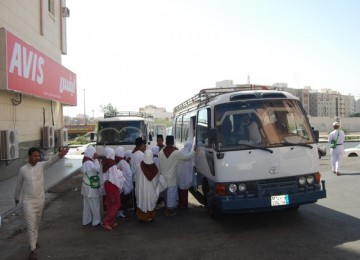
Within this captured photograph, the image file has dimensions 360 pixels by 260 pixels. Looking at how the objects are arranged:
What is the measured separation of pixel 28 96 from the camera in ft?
50.3

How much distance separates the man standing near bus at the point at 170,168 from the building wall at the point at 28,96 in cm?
710

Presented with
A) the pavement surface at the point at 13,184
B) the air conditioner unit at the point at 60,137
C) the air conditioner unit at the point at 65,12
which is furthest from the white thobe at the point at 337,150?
the air conditioner unit at the point at 65,12

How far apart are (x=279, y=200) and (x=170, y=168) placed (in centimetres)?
255

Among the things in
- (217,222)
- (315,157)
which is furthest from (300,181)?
(217,222)

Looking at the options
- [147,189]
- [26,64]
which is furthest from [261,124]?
[26,64]

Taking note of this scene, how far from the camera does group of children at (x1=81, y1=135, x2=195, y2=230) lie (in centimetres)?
727

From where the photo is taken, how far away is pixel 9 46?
11.5 metres

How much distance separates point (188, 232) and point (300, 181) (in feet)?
6.93

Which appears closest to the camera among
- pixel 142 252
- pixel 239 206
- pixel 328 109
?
pixel 142 252

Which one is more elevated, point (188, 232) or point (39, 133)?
point (39, 133)

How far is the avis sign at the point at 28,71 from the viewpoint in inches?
441

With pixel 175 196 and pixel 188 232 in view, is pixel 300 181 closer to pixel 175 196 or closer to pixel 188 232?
pixel 188 232

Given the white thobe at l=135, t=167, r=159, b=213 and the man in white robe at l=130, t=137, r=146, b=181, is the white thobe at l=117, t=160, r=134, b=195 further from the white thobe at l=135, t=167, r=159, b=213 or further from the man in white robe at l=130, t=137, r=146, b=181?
the white thobe at l=135, t=167, r=159, b=213

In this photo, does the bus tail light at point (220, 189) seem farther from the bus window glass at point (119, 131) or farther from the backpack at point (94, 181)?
the bus window glass at point (119, 131)
